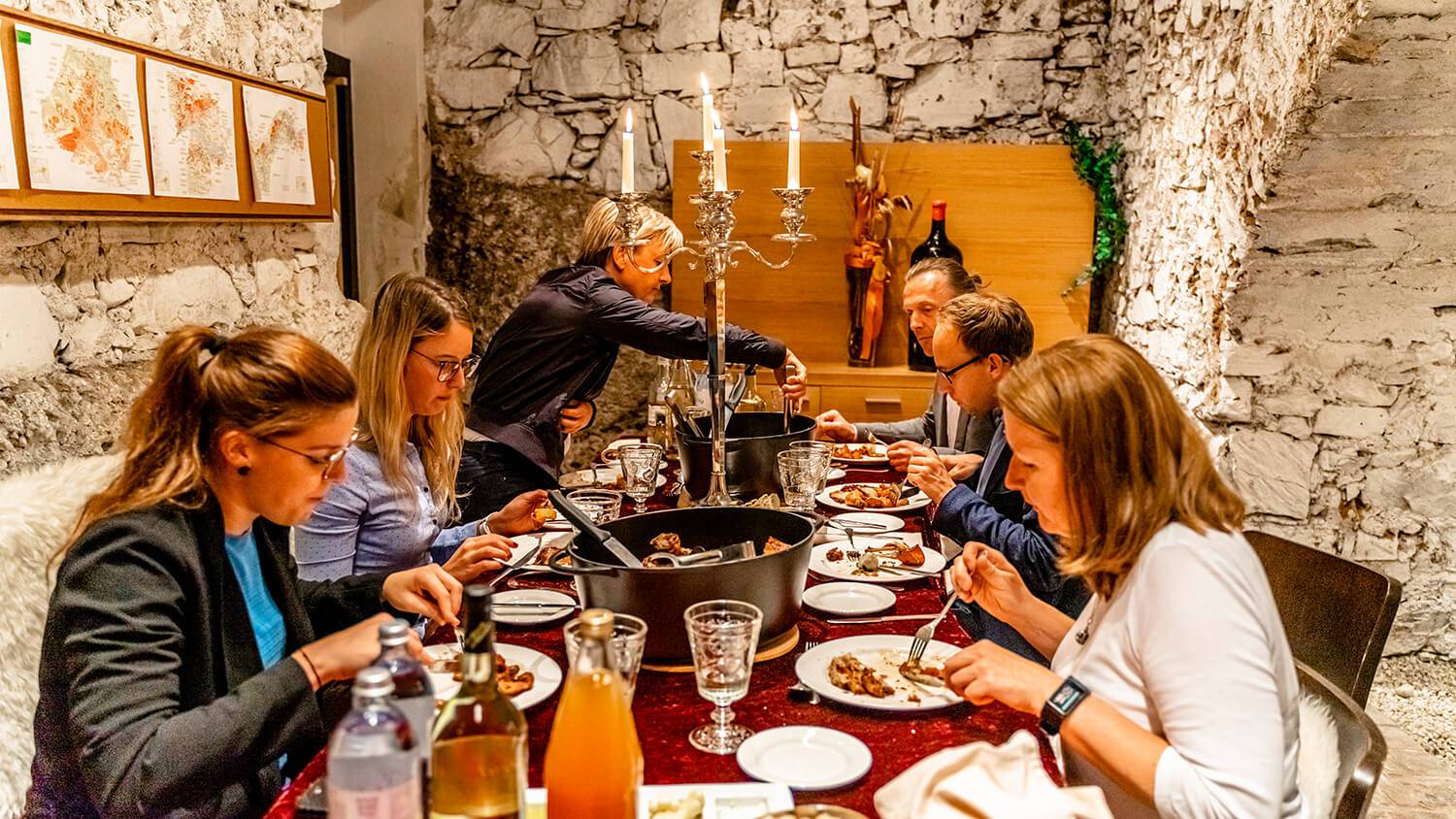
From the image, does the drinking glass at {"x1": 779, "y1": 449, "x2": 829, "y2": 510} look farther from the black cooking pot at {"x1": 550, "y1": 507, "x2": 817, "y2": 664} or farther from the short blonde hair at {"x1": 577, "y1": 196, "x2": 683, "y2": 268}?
the short blonde hair at {"x1": 577, "y1": 196, "x2": 683, "y2": 268}

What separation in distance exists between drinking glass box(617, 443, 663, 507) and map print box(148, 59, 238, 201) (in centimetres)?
136

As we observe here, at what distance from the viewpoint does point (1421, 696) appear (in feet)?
11.5

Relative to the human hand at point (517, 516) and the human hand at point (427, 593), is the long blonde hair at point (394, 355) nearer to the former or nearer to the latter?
the human hand at point (517, 516)

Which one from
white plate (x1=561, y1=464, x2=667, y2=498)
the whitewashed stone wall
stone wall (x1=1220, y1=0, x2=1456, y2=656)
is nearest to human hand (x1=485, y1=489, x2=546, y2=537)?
white plate (x1=561, y1=464, x2=667, y2=498)

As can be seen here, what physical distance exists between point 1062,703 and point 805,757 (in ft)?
1.07

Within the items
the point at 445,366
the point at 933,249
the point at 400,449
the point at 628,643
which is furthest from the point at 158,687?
the point at 933,249

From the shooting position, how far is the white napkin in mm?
992

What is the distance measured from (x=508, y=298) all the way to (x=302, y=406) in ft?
11.6

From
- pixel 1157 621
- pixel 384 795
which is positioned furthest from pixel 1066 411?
pixel 384 795

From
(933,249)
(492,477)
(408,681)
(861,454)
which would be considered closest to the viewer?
(408,681)

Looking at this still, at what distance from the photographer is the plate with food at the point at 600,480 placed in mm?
2814

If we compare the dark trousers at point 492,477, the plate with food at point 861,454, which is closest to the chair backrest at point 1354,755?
the plate with food at point 861,454

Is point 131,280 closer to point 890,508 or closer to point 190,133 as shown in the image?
point 190,133

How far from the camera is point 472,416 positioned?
3244 mm
